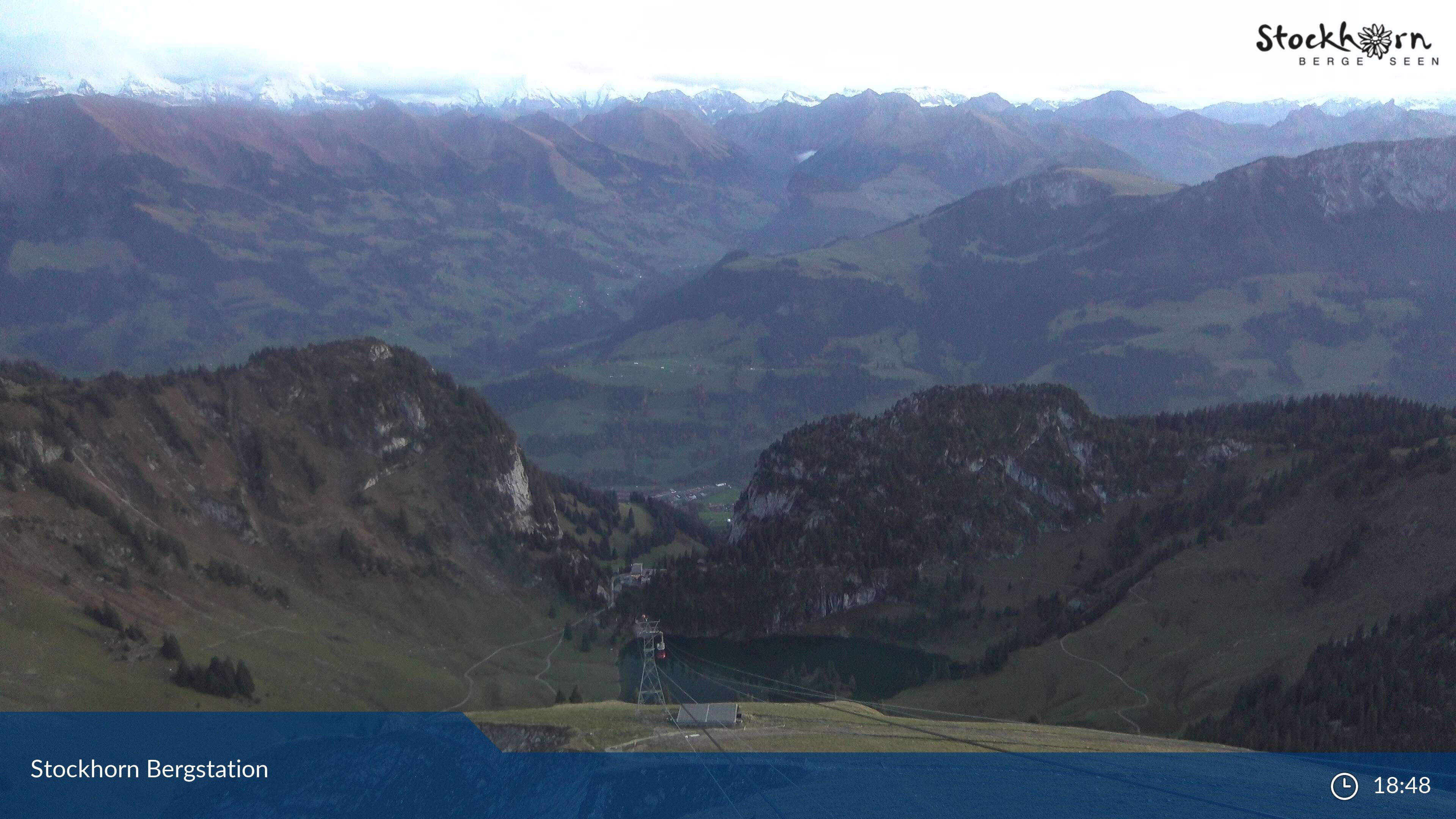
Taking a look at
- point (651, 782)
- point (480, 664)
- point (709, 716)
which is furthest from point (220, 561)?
point (651, 782)

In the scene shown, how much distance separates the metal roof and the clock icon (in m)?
44.1

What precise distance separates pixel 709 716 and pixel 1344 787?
157ft

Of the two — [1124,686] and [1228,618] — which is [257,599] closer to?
[1124,686]

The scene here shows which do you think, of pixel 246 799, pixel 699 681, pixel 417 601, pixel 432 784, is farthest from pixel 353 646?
pixel 432 784

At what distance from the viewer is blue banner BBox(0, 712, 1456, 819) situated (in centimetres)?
7044

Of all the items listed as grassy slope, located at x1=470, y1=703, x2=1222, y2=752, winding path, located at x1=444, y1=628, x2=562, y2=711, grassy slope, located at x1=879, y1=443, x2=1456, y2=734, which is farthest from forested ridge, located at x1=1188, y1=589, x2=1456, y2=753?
winding path, located at x1=444, y1=628, x2=562, y2=711

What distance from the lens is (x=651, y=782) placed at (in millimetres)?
72688

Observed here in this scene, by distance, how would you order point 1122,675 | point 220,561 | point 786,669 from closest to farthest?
point 1122,675 < point 220,561 < point 786,669

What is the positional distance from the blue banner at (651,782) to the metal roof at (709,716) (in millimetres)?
7040

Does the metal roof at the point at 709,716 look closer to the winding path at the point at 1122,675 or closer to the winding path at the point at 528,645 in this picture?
the winding path at the point at 1122,675

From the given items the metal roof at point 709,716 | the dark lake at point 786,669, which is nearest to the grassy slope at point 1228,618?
the dark lake at point 786,669

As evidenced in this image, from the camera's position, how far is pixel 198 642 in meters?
138

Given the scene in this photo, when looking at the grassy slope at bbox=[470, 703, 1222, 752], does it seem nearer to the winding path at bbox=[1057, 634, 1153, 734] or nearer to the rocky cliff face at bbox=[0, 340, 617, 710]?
the winding path at bbox=[1057, 634, 1153, 734]

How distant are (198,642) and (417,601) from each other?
4449cm
